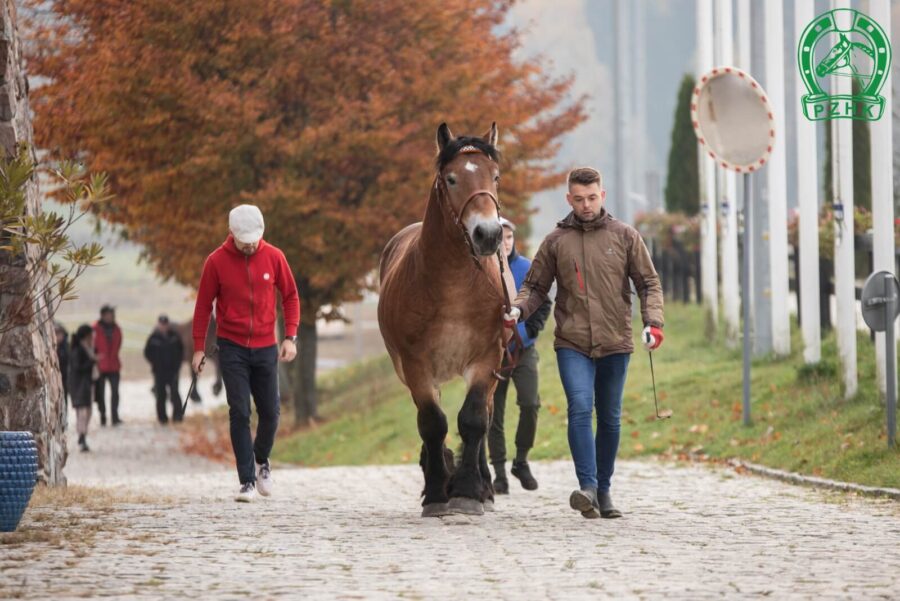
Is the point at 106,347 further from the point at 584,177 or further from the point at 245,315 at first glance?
the point at 584,177

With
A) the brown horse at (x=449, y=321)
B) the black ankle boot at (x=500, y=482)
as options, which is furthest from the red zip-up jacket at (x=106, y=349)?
the brown horse at (x=449, y=321)

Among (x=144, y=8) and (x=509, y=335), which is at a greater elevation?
(x=144, y=8)

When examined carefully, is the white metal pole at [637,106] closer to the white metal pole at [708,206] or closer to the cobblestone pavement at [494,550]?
the white metal pole at [708,206]

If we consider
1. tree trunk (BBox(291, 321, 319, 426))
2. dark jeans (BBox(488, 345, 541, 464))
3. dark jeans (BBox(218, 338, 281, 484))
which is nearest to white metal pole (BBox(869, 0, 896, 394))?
dark jeans (BBox(488, 345, 541, 464))

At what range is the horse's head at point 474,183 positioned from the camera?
9883 millimetres

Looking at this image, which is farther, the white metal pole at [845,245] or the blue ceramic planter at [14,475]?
the white metal pole at [845,245]

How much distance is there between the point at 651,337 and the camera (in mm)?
10266

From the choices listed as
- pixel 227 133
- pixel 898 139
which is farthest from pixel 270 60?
pixel 898 139

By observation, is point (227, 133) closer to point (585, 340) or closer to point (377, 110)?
point (377, 110)

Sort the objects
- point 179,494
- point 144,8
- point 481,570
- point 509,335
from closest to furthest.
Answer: point 481,570, point 509,335, point 179,494, point 144,8

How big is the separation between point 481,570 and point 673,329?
20769 millimetres

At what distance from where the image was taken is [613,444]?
35.6 feet

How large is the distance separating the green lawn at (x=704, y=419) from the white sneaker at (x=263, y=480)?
4.46m

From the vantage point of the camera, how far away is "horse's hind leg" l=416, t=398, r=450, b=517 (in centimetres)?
1110
